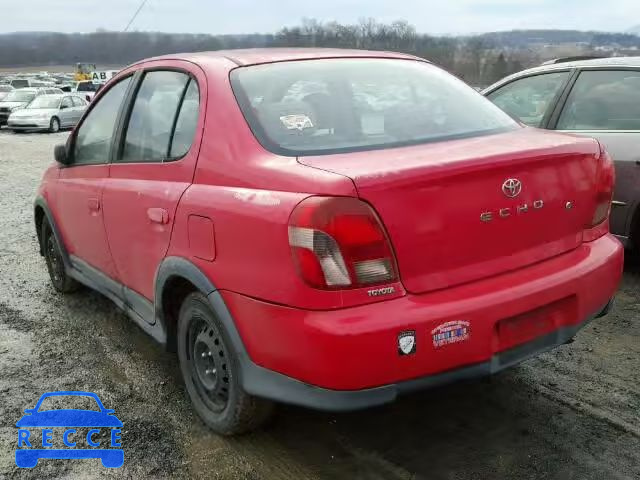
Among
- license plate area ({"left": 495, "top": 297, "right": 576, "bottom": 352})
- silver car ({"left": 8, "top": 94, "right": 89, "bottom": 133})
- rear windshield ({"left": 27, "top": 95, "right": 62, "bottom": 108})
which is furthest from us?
rear windshield ({"left": 27, "top": 95, "right": 62, "bottom": 108})

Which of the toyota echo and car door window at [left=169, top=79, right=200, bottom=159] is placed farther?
car door window at [left=169, top=79, right=200, bottom=159]

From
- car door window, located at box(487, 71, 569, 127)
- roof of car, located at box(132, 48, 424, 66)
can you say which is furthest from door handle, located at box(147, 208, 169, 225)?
car door window, located at box(487, 71, 569, 127)

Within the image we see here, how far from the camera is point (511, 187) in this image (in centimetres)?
246

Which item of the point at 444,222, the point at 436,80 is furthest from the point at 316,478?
the point at 436,80

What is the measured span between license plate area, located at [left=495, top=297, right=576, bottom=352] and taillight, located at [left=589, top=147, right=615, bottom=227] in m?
0.45

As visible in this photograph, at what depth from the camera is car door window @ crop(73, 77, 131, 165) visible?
3822mm

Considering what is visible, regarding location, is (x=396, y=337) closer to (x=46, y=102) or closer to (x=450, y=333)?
(x=450, y=333)

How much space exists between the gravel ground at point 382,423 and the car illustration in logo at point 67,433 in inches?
1.8

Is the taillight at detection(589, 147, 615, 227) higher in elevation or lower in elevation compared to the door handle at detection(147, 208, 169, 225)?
higher

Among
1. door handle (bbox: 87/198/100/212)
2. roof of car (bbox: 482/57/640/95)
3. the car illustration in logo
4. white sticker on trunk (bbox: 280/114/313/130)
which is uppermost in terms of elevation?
roof of car (bbox: 482/57/640/95)

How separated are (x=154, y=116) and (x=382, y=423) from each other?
6.34 ft

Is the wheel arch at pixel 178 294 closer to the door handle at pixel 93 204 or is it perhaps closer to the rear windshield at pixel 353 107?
the rear windshield at pixel 353 107

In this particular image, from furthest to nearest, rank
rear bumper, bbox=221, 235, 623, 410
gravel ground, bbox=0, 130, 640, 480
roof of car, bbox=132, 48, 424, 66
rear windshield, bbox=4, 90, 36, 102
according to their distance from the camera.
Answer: rear windshield, bbox=4, 90, 36, 102 → roof of car, bbox=132, 48, 424, 66 → gravel ground, bbox=0, 130, 640, 480 → rear bumper, bbox=221, 235, 623, 410

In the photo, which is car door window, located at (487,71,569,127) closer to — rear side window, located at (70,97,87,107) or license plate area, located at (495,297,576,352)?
license plate area, located at (495,297,576,352)
